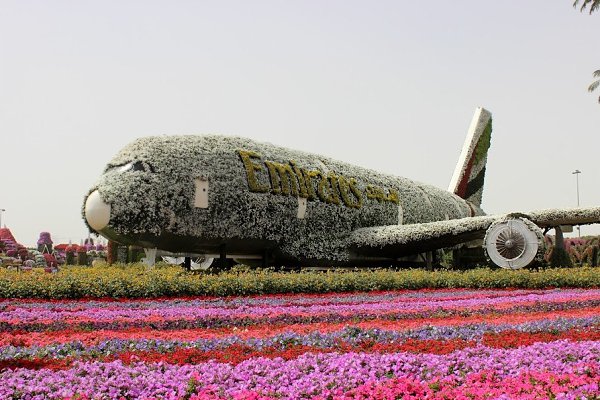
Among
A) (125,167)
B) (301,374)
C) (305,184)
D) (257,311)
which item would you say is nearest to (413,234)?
(305,184)

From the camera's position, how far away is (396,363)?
18.4 feet

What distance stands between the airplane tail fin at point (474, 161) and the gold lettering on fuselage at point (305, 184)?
1261cm

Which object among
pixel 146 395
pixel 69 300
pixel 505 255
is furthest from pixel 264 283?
pixel 146 395

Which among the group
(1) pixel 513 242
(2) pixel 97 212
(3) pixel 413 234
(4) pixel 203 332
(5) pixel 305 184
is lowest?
Result: (4) pixel 203 332

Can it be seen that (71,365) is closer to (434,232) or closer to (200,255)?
(200,255)

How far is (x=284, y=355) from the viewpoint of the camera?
20.4ft

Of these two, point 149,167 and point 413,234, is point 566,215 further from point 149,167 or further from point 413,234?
point 149,167

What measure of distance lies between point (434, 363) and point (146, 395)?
2451 millimetres

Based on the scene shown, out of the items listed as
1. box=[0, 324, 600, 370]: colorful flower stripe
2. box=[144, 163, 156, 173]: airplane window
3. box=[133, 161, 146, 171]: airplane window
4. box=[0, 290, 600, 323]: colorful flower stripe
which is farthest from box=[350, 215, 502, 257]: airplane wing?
box=[0, 324, 600, 370]: colorful flower stripe

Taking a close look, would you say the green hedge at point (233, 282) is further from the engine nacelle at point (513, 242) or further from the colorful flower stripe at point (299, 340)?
the colorful flower stripe at point (299, 340)

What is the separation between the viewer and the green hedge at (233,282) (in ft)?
43.4

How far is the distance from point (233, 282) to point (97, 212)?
3.87 m

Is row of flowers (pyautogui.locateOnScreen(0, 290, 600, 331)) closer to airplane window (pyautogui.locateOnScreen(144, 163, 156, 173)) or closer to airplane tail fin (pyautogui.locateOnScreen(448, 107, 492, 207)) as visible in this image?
airplane window (pyautogui.locateOnScreen(144, 163, 156, 173))

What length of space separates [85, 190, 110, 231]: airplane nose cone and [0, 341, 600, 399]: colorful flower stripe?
10531mm
